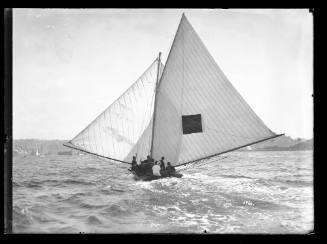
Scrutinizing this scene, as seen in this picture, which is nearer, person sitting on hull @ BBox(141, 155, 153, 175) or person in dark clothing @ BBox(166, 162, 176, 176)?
person in dark clothing @ BBox(166, 162, 176, 176)

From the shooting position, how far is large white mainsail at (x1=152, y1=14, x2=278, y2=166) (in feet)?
45.0

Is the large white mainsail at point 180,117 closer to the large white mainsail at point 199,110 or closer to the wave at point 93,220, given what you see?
the large white mainsail at point 199,110

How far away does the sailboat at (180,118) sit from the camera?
1381 cm

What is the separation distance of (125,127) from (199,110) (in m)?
4.23

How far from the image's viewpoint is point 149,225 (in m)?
9.82

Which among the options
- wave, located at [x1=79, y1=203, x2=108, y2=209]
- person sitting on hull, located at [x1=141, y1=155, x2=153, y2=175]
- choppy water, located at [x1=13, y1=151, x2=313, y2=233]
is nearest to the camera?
choppy water, located at [x1=13, y1=151, x2=313, y2=233]

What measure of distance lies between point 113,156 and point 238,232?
361 inches

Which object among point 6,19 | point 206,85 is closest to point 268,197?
point 206,85

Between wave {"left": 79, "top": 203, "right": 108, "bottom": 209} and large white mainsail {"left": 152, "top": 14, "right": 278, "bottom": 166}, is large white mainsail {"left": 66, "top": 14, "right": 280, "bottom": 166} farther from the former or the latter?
wave {"left": 79, "top": 203, "right": 108, "bottom": 209}

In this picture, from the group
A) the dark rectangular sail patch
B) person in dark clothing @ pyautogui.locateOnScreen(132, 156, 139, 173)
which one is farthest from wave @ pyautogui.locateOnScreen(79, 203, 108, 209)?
person in dark clothing @ pyautogui.locateOnScreen(132, 156, 139, 173)

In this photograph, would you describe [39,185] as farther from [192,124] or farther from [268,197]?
A: [268,197]

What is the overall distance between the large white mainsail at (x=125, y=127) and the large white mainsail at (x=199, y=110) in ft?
4.92

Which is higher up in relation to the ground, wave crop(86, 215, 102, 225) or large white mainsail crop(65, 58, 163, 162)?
large white mainsail crop(65, 58, 163, 162)
